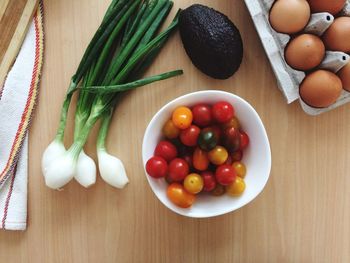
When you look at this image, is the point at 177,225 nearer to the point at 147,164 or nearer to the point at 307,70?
the point at 147,164

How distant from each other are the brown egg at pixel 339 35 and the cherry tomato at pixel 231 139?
22 cm

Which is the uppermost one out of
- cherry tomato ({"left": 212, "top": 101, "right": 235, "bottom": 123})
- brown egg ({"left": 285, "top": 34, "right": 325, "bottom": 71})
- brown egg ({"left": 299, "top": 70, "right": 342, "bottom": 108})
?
brown egg ({"left": 285, "top": 34, "right": 325, "bottom": 71})

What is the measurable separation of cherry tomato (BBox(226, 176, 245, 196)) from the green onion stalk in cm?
20

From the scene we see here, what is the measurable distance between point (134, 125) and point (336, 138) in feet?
1.26

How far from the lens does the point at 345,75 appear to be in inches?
30.9

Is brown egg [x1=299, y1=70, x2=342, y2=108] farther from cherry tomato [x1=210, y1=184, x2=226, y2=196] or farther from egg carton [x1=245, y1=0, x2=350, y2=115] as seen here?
cherry tomato [x1=210, y1=184, x2=226, y2=196]

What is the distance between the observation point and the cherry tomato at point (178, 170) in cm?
78

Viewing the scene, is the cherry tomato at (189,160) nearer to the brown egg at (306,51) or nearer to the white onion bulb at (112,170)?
the white onion bulb at (112,170)

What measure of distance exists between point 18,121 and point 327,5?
0.60 m

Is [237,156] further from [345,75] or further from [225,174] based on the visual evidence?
[345,75]

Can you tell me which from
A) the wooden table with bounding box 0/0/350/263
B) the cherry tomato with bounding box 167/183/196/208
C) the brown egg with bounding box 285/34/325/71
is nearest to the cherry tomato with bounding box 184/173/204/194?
the cherry tomato with bounding box 167/183/196/208

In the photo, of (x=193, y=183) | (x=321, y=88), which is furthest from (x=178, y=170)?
(x=321, y=88)

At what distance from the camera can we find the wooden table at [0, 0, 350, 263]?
0.88 meters

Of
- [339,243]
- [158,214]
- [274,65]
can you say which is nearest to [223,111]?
[274,65]
